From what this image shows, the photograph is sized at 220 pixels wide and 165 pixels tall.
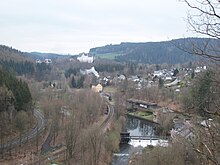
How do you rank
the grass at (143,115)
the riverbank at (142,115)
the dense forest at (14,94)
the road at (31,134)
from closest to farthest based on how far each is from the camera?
the road at (31,134) → the dense forest at (14,94) → the riverbank at (142,115) → the grass at (143,115)

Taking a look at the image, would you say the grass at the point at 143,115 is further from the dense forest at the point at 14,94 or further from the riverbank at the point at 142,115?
the dense forest at the point at 14,94

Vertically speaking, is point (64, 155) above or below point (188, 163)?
below

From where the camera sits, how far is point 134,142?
85.0 ft

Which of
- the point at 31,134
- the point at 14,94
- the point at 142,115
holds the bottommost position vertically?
the point at 142,115

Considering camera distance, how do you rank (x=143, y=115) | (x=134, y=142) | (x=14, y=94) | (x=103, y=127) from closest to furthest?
(x=134, y=142), (x=14, y=94), (x=103, y=127), (x=143, y=115)

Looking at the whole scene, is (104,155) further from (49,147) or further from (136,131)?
(136,131)

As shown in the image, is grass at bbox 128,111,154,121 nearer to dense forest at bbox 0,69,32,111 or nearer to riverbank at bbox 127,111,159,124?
riverbank at bbox 127,111,159,124

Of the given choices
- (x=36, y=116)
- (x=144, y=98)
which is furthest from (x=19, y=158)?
(x=144, y=98)

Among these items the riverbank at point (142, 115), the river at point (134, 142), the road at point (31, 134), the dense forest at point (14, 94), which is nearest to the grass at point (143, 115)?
the riverbank at point (142, 115)

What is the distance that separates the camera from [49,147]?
75.5ft

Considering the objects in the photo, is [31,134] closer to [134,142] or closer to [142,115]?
[134,142]

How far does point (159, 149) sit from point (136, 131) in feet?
55.1

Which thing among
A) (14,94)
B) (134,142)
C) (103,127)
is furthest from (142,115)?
(14,94)

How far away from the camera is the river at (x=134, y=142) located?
21234mm
